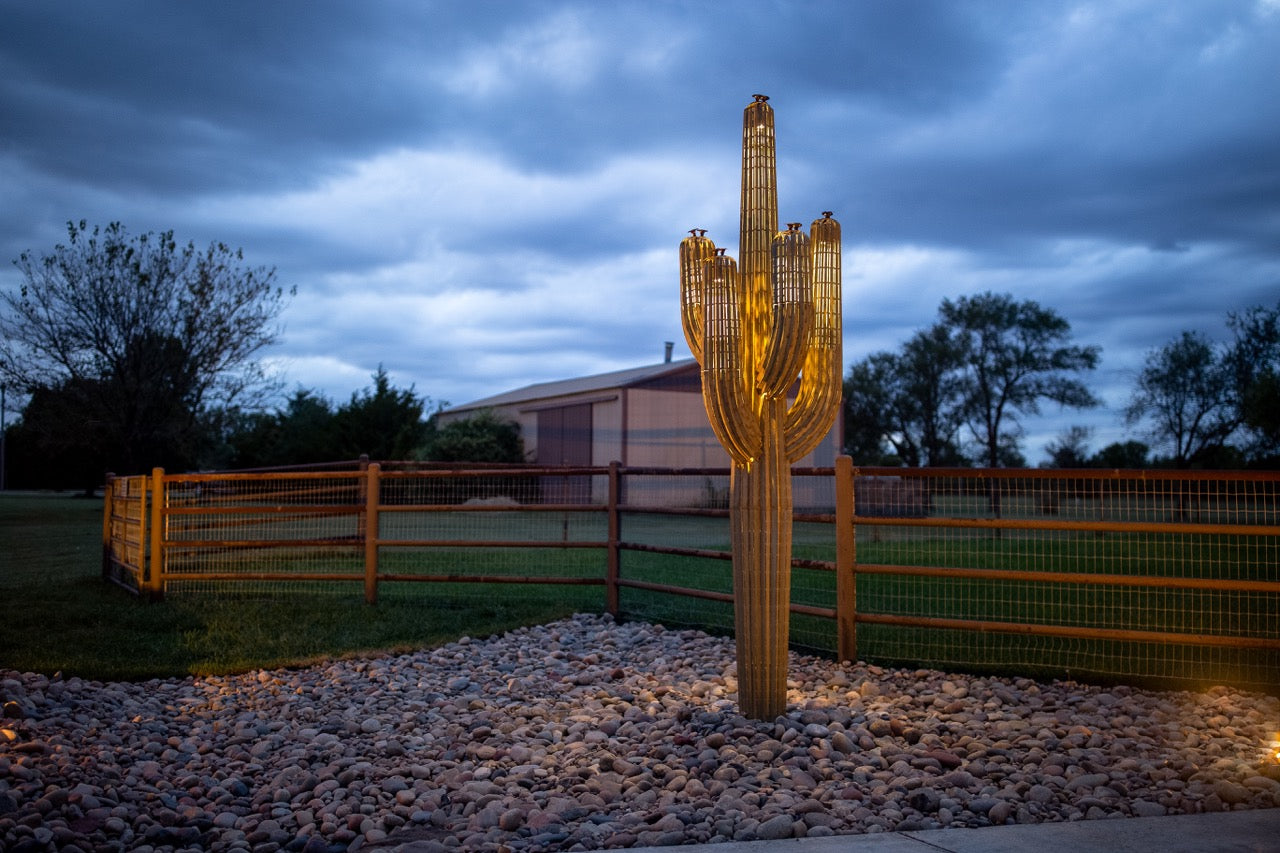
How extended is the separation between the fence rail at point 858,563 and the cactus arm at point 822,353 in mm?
1177

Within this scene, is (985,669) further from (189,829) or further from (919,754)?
(189,829)

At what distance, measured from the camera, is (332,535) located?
11547 millimetres

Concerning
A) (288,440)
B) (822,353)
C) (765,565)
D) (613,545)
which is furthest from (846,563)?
(288,440)

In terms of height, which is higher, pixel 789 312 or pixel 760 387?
pixel 789 312

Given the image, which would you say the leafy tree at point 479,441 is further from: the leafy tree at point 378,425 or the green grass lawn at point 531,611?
the green grass lawn at point 531,611

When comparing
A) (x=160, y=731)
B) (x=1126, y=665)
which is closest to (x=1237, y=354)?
(x=1126, y=665)

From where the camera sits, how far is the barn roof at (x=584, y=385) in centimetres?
2891

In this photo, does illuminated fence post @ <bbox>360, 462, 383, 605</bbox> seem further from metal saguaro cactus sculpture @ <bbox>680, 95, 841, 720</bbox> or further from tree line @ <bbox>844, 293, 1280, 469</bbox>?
tree line @ <bbox>844, 293, 1280, 469</bbox>

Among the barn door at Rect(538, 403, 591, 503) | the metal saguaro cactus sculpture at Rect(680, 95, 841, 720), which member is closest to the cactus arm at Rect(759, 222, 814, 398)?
the metal saguaro cactus sculpture at Rect(680, 95, 841, 720)

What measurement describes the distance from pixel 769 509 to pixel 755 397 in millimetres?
658

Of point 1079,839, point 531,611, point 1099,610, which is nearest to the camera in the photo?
point 1079,839

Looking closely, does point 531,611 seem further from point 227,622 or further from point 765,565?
point 765,565

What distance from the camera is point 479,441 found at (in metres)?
31.0

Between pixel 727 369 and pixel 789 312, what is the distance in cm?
48
